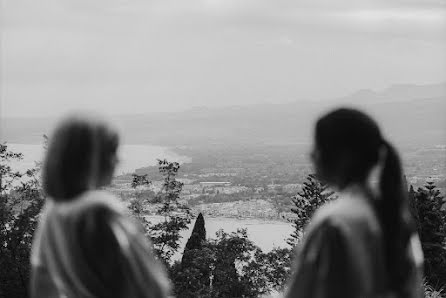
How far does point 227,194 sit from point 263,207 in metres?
6.30

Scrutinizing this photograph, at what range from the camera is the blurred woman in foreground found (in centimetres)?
269

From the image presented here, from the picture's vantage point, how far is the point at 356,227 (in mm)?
2586

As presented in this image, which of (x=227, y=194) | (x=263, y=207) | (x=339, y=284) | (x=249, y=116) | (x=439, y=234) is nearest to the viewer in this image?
(x=339, y=284)

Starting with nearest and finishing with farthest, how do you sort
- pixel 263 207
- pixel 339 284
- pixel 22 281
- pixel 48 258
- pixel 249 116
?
pixel 339 284 < pixel 48 258 < pixel 22 281 < pixel 263 207 < pixel 249 116

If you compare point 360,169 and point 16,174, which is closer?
point 360,169

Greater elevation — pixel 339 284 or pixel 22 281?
pixel 339 284

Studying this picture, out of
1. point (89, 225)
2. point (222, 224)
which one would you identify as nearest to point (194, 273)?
point (222, 224)

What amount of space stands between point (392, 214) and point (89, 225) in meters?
1.08

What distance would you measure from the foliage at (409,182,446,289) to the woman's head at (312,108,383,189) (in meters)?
25.8

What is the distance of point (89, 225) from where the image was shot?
8.84 feet

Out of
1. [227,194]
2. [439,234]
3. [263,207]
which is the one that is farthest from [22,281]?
[227,194]

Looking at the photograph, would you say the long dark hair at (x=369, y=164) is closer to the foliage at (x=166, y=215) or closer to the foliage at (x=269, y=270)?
the foliage at (x=166, y=215)

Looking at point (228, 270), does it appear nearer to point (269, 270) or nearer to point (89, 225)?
point (269, 270)

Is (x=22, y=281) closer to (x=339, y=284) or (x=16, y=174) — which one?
(x=16, y=174)
